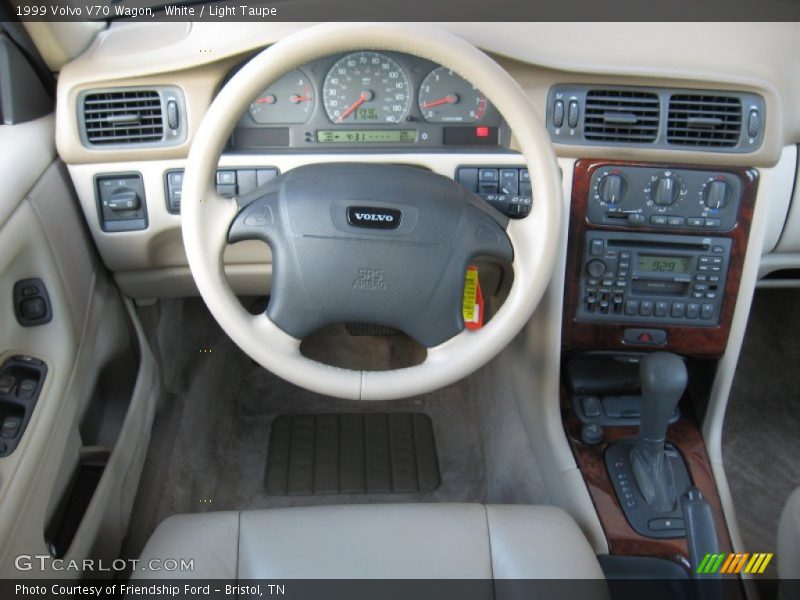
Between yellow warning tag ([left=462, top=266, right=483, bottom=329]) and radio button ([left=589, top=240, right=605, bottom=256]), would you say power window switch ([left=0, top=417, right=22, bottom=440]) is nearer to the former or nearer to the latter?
yellow warning tag ([left=462, top=266, right=483, bottom=329])

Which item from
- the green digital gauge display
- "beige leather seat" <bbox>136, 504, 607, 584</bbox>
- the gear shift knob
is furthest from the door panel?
the gear shift knob

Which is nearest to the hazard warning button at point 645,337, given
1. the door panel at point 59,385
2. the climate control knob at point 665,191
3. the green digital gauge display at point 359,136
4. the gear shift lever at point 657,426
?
the gear shift lever at point 657,426

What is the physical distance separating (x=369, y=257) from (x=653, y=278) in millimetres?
646

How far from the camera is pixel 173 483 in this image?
1.73 meters

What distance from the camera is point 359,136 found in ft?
4.64

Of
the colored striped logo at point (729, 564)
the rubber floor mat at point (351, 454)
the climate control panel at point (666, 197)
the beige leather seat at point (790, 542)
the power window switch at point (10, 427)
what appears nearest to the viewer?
the beige leather seat at point (790, 542)

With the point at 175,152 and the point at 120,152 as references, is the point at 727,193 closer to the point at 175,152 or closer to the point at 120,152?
the point at 175,152

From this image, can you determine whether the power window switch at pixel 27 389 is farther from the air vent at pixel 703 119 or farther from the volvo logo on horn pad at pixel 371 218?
the air vent at pixel 703 119

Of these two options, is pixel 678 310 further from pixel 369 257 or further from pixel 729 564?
pixel 369 257

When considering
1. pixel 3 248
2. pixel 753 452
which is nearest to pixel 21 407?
pixel 3 248

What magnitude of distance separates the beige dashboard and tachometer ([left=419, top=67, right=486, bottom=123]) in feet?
0.29

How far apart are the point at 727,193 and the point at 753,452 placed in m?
1.01

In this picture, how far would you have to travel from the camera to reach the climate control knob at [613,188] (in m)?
1.38

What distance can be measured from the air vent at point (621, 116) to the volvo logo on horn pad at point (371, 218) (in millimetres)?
513
